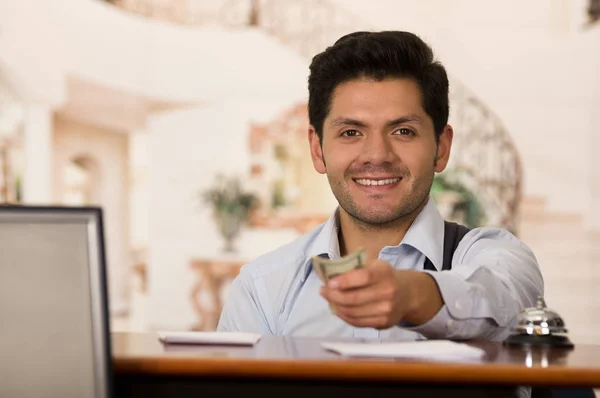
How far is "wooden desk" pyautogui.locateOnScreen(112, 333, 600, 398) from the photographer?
123cm

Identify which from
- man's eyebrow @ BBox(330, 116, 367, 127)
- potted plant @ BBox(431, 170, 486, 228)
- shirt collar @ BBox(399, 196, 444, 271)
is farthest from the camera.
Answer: potted plant @ BBox(431, 170, 486, 228)

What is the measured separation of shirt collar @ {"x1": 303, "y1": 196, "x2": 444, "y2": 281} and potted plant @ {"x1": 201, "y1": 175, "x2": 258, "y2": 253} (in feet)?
17.0

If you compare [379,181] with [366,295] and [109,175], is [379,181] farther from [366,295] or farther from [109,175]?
[109,175]

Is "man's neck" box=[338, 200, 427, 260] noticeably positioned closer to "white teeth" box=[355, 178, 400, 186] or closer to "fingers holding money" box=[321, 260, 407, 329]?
"white teeth" box=[355, 178, 400, 186]

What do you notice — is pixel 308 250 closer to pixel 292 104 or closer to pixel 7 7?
pixel 292 104

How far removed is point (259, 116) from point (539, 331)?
20.6ft

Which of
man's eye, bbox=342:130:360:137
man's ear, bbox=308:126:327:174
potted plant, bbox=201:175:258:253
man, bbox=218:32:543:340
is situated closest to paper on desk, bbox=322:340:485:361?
man, bbox=218:32:543:340

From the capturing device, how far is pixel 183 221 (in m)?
7.66

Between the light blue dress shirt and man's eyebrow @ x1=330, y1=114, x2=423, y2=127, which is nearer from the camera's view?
the light blue dress shirt

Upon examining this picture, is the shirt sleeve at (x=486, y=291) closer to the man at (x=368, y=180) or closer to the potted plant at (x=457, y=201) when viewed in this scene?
the man at (x=368, y=180)

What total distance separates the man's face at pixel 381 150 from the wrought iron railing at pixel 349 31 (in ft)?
17.2

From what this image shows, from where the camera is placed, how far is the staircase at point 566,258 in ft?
23.9

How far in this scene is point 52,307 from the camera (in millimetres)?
1223

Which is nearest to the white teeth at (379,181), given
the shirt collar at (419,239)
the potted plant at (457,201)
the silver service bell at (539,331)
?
the shirt collar at (419,239)
